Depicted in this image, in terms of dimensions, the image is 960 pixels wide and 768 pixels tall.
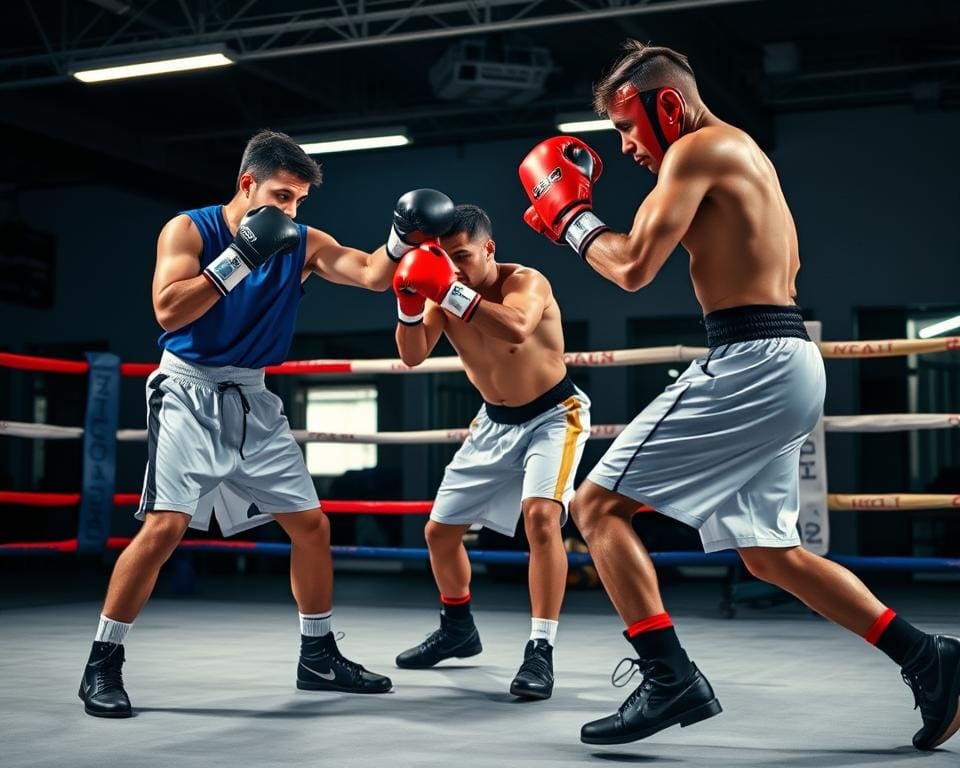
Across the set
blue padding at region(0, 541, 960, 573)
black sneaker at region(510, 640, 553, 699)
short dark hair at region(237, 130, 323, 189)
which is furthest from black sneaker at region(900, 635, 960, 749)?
blue padding at region(0, 541, 960, 573)

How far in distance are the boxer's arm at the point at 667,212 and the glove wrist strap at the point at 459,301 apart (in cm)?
59

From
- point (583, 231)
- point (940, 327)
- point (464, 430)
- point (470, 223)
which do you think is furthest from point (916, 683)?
point (940, 327)

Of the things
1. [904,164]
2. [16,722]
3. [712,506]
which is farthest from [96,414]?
[904,164]

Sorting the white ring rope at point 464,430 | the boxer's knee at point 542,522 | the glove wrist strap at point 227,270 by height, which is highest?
the glove wrist strap at point 227,270

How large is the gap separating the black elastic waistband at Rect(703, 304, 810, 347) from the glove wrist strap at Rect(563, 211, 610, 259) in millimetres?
260

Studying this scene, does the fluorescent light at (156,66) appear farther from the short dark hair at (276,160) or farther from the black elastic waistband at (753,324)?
the black elastic waistband at (753,324)

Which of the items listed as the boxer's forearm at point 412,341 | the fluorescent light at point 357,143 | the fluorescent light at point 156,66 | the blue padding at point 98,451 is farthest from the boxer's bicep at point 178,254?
the fluorescent light at point 357,143

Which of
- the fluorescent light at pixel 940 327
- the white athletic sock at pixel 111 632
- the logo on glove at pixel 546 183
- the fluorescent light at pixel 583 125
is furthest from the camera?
the fluorescent light at pixel 940 327

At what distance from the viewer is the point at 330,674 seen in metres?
2.79

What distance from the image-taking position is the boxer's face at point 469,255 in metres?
3.08

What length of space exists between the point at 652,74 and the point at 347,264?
0.94 metres

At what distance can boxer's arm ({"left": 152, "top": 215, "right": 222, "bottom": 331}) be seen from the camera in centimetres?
257

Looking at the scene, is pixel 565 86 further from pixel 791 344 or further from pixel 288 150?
pixel 791 344

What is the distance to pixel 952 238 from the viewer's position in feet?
25.8
